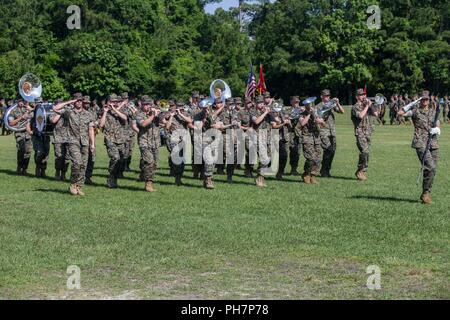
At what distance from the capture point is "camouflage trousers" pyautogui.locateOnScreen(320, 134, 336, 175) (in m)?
20.1

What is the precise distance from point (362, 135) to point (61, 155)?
7.17m

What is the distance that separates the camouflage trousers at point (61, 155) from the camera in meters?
18.8

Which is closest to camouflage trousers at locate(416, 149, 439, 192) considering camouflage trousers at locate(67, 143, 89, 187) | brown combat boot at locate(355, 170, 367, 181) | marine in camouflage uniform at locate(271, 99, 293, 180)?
brown combat boot at locate(355, 170, 367, 181)

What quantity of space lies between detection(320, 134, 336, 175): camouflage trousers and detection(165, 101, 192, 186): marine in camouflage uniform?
3.41m

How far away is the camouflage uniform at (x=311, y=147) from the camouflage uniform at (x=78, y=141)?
5.27 metres

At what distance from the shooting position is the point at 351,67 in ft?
250

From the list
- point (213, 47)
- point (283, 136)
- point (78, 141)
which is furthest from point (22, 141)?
point (213, 47)

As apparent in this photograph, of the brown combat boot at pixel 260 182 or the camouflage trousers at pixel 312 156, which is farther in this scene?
the camouflage trousers at pixel 312 156

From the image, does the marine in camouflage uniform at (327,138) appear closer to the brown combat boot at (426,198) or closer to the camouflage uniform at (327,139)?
the camouflage uniform at (327,139)

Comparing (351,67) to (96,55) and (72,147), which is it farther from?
(72,147)

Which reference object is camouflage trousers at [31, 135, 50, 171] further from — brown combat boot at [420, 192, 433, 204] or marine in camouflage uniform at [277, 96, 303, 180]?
brown combat boot at [420, 192, 433, 204]

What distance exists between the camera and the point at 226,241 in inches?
451

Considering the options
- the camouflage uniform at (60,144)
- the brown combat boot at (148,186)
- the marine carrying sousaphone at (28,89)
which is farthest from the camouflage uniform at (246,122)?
the marine carrying sousaphone at (28,89)

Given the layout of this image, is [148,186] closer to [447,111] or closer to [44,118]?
[44,118]
